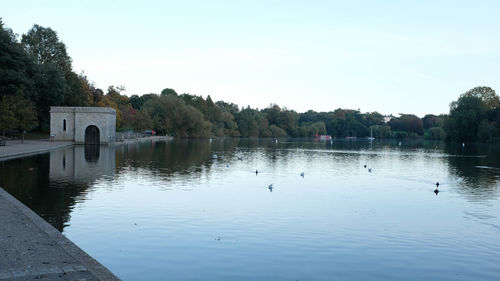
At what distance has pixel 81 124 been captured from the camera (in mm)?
53125

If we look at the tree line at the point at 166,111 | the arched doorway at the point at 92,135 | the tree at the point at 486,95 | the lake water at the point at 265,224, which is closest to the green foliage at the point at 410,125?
the tree line at the point at 166,111

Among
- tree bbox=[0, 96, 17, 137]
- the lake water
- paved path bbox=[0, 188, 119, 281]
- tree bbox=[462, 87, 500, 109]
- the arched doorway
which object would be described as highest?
tree bbox=[462, 87, 500, 109]

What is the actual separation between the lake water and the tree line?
30.5m

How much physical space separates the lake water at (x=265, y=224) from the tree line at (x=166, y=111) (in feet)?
100

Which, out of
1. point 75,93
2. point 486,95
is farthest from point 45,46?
point 486,95

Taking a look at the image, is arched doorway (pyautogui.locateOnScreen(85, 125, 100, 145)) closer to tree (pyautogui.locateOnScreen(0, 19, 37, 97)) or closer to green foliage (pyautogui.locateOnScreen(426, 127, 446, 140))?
tree (pyautogui.locateOnScreen(0, 19, 37, 97))

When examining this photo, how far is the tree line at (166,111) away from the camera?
170 ft

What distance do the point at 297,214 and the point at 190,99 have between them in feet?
372

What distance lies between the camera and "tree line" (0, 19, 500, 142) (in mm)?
51906

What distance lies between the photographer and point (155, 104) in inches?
3989

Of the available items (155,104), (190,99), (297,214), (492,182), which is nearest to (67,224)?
(297,214)

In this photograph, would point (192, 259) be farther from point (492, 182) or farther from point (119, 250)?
point (492, 182)

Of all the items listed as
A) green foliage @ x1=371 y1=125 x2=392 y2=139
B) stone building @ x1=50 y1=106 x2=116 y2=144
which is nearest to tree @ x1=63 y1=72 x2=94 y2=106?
stone building @ x1=50 y1=106 x2=116 y2=144

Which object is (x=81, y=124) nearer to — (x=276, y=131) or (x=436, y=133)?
(x=276, y=131)
